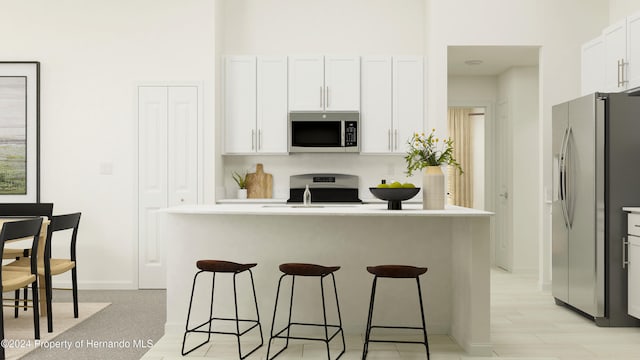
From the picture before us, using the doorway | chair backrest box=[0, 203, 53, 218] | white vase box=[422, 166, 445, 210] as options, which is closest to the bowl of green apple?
white vase box=[422, 166, 445, 210]

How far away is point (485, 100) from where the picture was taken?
6875 mm

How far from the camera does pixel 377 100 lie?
220 inches

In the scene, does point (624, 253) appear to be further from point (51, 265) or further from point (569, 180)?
point (51, 265)

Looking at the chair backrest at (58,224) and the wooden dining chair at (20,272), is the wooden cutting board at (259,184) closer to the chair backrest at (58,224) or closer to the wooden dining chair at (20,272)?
the chair backrest at (58,224)

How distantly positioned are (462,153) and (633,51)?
4.03 metres

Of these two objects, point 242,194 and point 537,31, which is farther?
point 242,194

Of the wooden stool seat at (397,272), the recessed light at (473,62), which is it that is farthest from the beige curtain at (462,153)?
the wooden stool seat at (397,272)

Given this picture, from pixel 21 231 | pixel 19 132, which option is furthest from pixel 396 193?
pixel 19 132

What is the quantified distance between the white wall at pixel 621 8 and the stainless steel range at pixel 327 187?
9.83 ft

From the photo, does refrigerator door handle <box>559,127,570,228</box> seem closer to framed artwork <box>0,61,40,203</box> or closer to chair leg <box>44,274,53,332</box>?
chair leg <box>44,274,53,332</box>

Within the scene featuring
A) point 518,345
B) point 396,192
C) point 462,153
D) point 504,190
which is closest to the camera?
point 396,192

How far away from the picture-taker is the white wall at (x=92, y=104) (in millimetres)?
5555

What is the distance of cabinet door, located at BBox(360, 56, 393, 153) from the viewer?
5598mm

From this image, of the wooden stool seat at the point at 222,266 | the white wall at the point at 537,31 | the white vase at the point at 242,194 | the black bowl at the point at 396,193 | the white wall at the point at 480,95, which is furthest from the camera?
the white wall at the point at 480,95
